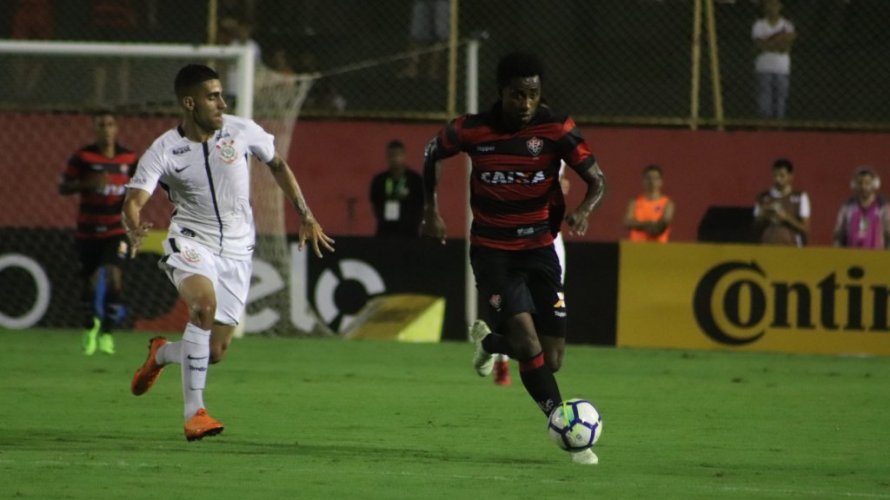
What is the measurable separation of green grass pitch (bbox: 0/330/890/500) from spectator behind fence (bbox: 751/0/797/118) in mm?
4754

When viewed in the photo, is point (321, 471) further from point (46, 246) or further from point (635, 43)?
point (635, 43)

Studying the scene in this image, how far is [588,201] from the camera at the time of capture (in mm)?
8875

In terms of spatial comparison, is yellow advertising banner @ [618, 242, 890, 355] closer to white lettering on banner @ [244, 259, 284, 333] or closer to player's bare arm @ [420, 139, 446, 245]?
white lettering on banner @ [244, 259, 284, 333]

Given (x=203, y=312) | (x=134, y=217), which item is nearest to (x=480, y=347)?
(x=203, y=312)

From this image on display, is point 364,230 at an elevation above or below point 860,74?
below

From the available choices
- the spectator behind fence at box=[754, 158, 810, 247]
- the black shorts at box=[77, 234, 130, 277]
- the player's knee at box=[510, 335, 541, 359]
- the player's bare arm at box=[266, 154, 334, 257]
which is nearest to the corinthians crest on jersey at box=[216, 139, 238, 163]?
the player's bare arm at box=[266, 154, 334, 257]

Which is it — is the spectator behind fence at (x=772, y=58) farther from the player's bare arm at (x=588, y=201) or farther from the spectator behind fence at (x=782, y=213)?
the player's bare arm at (x=588, y=201)

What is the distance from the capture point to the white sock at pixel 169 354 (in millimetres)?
9617

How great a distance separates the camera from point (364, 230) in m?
20.6

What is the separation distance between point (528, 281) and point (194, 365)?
1.89 m

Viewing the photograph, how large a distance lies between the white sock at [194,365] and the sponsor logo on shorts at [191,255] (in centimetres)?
36

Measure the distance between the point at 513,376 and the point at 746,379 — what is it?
2024 millimetres

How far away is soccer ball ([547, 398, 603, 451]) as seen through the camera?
27.0 feet

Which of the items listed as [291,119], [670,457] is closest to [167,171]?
[670,457]
